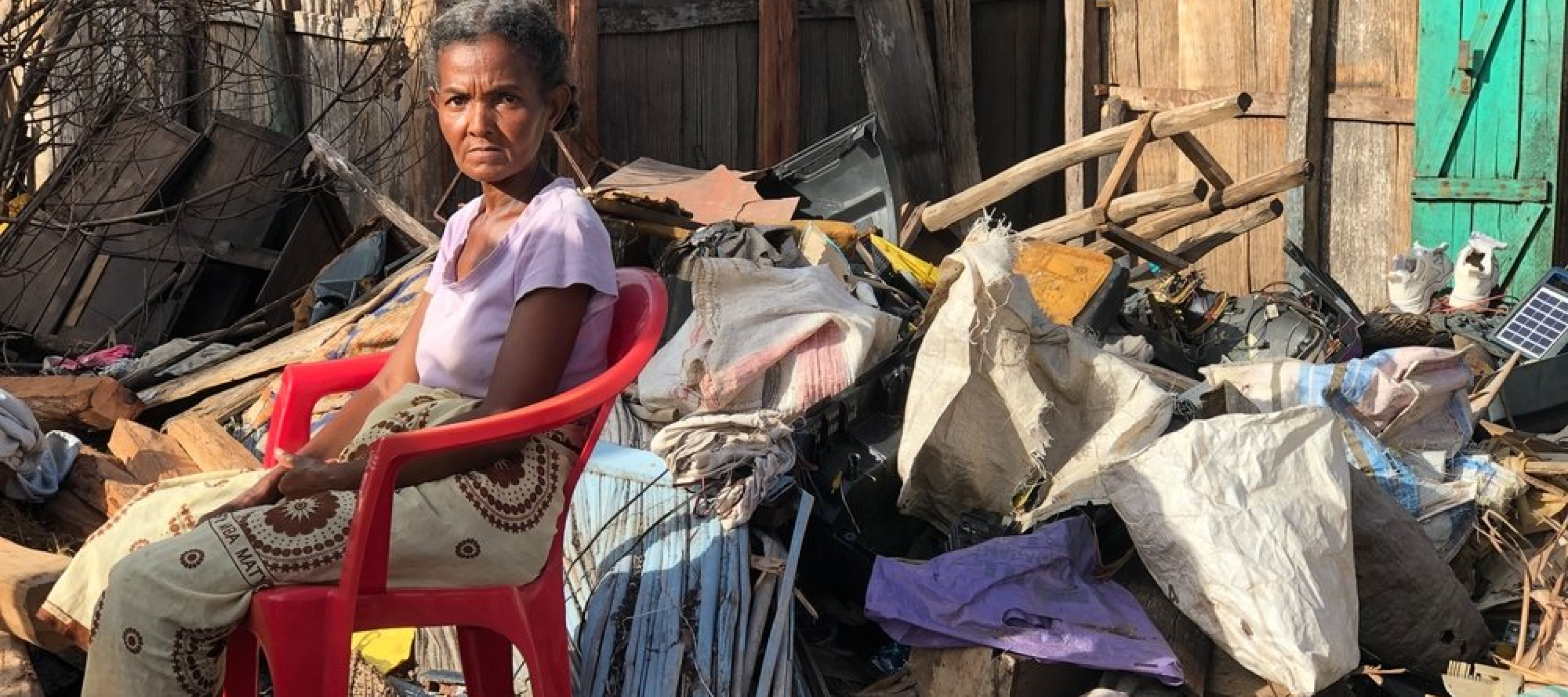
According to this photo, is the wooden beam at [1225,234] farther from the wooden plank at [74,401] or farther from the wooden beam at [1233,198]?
the wooden plank at [74,401]

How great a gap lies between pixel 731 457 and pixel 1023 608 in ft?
2.62

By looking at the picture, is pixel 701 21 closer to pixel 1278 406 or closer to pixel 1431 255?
pixel 1431 255

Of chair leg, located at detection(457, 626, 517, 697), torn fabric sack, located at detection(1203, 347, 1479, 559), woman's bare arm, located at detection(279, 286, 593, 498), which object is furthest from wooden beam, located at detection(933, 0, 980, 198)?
woman's bare arm, located at detection(279, 286, 593, 498)

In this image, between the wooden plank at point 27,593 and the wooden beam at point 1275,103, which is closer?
the wooden plank at point 27,593

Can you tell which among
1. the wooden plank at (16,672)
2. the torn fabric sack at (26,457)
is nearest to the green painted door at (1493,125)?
the torn fabric sack at (26,457)

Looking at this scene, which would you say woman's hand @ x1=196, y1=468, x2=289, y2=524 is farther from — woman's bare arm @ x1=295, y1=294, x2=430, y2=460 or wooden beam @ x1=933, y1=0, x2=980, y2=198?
wooden beam @ x1=933, y1=0, x2=980, y2=198

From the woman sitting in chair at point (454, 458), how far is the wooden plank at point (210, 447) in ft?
4.50

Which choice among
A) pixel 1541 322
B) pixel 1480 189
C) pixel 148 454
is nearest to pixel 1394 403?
pixel 1541 322

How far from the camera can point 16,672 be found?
321cm

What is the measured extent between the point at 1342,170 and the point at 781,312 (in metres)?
3.93

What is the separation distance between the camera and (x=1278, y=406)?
15.4 feet

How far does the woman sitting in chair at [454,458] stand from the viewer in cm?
258

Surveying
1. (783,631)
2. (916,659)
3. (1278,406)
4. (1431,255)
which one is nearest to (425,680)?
(783,631)

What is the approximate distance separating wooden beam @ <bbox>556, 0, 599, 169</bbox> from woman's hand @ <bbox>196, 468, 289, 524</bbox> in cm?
512
